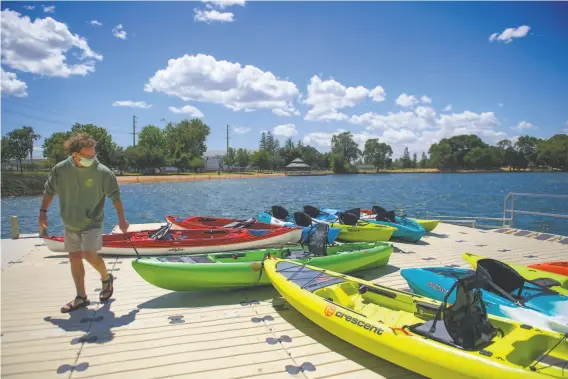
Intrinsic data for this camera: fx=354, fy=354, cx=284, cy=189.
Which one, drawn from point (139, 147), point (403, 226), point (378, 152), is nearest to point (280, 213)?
point (403, 226)

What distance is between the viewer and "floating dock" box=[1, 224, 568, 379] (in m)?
3.27

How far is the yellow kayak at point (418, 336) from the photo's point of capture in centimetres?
262

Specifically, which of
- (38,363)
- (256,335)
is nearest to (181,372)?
(256,335)

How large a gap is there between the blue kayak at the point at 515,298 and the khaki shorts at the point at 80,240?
13.8 ft

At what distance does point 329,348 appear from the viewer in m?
3.67

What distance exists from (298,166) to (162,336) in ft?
347

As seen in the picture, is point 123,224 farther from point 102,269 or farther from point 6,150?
point 6,150

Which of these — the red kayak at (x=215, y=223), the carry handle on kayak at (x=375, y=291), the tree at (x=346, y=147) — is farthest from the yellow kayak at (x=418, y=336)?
the tree at (x=346, y=147)

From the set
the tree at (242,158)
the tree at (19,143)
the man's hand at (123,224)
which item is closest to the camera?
the man's hand at (123,224)

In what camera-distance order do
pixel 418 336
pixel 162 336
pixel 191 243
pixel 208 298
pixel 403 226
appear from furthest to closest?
pixel 403 226 → pixel 191 243 → pixel 208 298 → pixel 162 336 → pixel 418 336

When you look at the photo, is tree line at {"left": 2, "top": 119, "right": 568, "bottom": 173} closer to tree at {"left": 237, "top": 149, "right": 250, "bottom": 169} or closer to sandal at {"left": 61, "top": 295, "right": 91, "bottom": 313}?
tree at {"left": 237, "top": 149, "right": 250, "bottom": 169}

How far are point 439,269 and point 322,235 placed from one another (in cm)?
200

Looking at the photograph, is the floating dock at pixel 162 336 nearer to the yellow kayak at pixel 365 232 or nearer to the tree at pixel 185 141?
the yellow kayak at pixel 365 232

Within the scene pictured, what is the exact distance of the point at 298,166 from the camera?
109m
